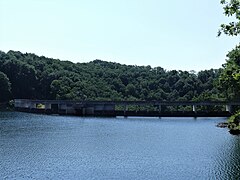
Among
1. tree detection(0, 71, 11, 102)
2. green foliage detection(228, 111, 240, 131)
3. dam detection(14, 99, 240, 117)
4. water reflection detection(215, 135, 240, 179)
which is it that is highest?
tree detection(0, 71, 11, 102)

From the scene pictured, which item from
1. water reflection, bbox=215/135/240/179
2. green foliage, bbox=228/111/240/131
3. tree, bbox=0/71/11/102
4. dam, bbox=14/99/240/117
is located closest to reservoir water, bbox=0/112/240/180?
water reflection, bbox=215/135/240/179

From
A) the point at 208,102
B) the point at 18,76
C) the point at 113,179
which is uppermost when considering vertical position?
the point at 18,76

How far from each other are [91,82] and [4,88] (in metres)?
35.6

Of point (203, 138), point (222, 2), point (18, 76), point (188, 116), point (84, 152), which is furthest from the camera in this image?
point (18, 76)

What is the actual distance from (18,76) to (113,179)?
11774cm

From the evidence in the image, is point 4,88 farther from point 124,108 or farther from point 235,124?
point 235,124

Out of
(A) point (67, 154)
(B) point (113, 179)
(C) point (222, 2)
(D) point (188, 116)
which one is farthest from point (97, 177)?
(D) point (188, 116)

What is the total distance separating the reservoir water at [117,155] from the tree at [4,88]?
71798 mm

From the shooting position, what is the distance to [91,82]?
161 metres

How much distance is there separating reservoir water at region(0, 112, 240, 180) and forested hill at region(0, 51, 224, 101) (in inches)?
2821

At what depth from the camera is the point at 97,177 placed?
35969 millimetres

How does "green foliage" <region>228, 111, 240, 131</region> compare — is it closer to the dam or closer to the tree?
the dam

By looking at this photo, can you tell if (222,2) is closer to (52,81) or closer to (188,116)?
Result: (188,116)

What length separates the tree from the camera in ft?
452
